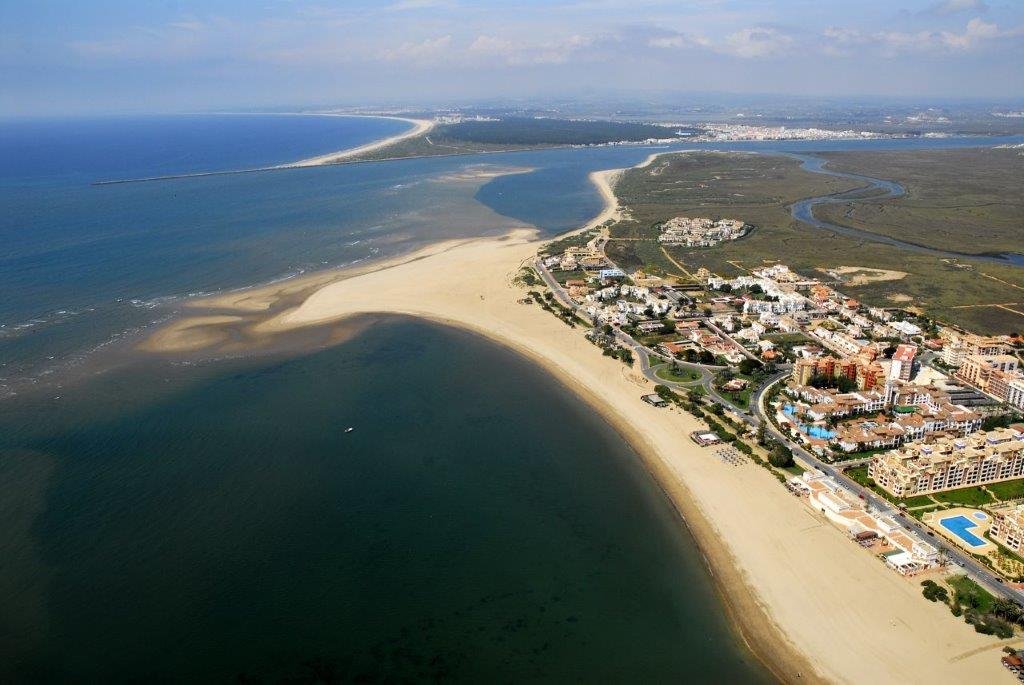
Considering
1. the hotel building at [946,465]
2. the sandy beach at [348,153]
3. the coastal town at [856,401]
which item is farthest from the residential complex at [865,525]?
the sandy beach at [348,153]

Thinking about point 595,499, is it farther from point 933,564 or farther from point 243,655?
point 243,655

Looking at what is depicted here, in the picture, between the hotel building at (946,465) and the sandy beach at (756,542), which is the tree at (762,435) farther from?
the hotel building at (946,465)

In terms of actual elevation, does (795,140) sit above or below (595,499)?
above

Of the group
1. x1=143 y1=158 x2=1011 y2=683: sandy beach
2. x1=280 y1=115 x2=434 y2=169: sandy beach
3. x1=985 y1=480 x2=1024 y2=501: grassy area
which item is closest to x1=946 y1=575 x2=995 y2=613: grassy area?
x1=143 y1=158 x2=1011 y2=683: sandy beach

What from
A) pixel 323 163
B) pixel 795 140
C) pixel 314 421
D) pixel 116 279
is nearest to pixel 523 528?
pixel 314 421

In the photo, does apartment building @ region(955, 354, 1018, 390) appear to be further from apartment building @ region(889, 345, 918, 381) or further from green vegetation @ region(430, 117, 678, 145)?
green vegetation @ region(430, 117, 678, 145)
